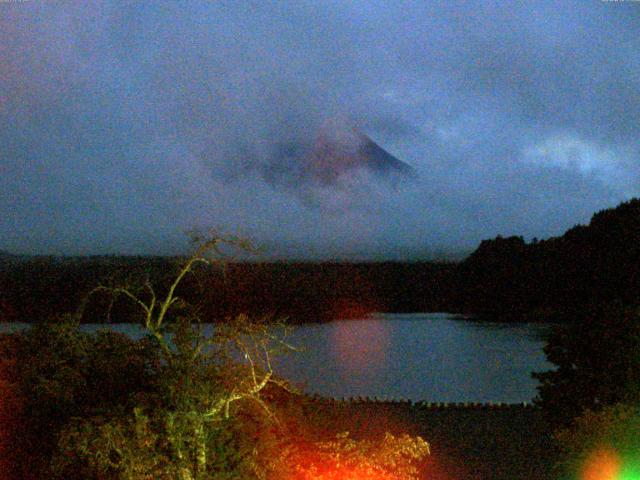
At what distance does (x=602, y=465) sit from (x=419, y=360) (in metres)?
16.7

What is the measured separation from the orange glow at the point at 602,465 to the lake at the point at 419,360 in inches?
144

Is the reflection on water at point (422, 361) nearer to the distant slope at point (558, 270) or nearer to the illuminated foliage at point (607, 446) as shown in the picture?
the distant slope at point (558, 270)

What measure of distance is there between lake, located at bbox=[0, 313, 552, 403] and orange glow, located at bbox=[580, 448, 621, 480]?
365cm

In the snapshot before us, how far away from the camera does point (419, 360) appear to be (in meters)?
24.1

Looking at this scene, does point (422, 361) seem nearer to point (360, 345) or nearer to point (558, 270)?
point (360, 345)

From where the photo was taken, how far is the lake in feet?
56.2

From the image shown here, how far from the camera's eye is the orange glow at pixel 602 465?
23.9 feet

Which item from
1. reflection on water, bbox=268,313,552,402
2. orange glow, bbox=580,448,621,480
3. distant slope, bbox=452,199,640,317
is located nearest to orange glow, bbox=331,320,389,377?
reflection on water, bbox=268,313,552,402

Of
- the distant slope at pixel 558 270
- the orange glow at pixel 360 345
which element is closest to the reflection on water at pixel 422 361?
the orange glow at pixel 360 345

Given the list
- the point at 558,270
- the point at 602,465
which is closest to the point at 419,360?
the point at 558,270

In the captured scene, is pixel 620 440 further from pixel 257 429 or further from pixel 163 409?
pixel 163 409

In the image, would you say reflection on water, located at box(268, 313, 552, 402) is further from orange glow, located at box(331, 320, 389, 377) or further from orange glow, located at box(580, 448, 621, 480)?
orange glow, located at box(580, 448, 621, 480)

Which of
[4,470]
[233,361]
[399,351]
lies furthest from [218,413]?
[399,351]

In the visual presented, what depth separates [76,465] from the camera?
21.0 ft
